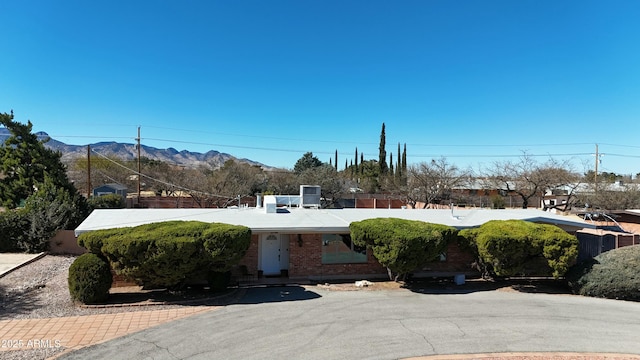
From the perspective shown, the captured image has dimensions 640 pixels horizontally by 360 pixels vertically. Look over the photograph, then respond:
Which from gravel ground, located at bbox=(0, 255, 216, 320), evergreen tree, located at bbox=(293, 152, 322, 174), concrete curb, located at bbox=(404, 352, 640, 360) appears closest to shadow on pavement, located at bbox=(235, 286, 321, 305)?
gravel ground, located at bbox=(0, 255, 216, 320)

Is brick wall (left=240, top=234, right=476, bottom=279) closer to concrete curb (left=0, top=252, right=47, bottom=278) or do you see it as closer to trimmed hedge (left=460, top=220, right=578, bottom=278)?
trimmed hedge (left=460, top=220, right=578, bottom=278)

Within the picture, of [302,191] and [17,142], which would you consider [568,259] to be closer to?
[302,191]

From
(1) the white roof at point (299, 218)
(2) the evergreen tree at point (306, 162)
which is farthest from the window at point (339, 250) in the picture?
(2) the evergreen tree at point (306, 162)

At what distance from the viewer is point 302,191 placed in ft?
59.8

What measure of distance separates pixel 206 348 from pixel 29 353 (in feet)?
10.9

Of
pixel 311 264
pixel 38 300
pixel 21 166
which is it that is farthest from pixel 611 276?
pixel 21 166

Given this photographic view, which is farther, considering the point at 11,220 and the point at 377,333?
the point at 11,220

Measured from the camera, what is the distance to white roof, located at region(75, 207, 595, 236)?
1276 cm

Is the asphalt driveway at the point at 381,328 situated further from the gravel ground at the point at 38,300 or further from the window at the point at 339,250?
the window at the point at 339,250

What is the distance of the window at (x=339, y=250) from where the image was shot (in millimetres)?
13695

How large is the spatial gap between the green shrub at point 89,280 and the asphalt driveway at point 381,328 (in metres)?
2.65

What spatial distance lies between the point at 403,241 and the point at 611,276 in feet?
22.9

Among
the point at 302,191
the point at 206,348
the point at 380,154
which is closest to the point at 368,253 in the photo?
the point at 302,191

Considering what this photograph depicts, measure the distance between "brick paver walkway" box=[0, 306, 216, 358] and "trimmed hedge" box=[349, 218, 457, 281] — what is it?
5.59 metres
